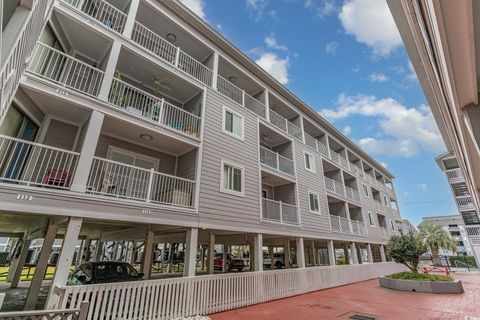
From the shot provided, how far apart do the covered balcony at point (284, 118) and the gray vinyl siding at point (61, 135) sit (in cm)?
1124

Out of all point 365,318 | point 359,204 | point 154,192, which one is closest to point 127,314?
point 154,192

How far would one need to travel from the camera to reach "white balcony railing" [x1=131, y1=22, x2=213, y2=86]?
11.2 meters

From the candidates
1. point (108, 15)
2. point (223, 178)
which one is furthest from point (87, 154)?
point (108, 15)

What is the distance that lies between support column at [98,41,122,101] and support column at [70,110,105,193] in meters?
0.70

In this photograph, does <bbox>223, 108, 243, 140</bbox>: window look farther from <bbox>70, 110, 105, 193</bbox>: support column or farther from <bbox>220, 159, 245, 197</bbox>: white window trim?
<bbox>70, 110, 105, 193</bbox>: support column

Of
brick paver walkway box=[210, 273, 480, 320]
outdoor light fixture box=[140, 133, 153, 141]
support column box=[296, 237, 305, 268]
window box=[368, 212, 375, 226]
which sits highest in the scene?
outdoor light fixture box=[140, 133, 153, 141]

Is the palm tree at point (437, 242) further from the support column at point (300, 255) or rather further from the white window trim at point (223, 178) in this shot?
the white window trim at point (223, 178)

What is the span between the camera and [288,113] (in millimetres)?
18547

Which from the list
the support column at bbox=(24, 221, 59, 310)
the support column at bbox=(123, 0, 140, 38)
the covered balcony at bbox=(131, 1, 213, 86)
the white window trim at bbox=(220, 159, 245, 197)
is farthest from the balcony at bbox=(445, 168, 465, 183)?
the support column at bbox=(24, 221, 59, 310)

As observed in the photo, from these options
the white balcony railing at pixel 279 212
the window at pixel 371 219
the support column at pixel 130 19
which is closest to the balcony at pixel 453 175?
the window at pixel 371 219

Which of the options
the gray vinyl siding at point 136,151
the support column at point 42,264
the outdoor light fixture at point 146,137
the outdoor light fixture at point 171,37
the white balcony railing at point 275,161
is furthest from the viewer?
the white balcony railing at point 275,161

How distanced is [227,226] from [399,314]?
290 inches

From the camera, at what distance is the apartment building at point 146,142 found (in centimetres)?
698

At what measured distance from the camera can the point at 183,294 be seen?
8305mm
